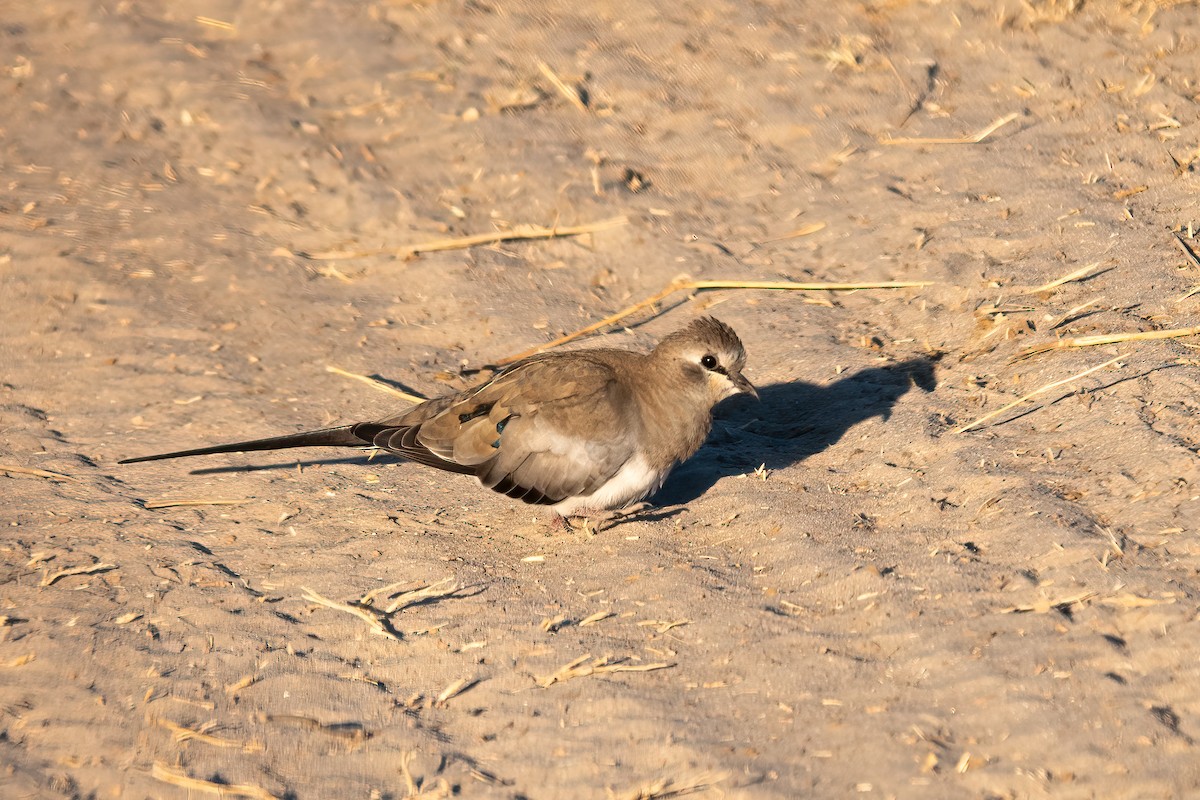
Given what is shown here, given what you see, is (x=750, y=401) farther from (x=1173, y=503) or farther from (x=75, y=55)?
(x=75, y=55)

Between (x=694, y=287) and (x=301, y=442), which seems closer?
(x=301, y=442)

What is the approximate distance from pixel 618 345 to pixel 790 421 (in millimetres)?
1136

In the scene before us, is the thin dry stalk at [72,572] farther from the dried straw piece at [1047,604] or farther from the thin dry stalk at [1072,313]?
the thin dry stalk at [1072,313]

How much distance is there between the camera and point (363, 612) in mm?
4914

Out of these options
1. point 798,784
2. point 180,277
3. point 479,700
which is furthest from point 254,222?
point 798,784

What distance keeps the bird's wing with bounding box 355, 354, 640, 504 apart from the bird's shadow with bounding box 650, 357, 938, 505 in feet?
1.89

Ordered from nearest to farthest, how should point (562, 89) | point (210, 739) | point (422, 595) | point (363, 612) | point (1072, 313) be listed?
point (210, 739), point (363, 612), point (422, 595), point (1072, 313), point (562, 89)

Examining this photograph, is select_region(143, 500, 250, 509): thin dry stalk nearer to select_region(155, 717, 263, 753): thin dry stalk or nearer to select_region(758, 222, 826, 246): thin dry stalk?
select_region(155, 717, 263, 753): thin dry stalk

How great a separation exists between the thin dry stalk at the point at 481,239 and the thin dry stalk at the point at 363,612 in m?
3.23

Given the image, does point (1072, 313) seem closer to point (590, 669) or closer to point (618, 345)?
point (618, 345)

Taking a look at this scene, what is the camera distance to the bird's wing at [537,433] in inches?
215

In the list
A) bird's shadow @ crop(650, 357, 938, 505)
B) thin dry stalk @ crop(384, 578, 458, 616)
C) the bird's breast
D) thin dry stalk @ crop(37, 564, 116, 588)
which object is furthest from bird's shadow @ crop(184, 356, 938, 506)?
thin dry stalk @ crop(384, 578, 458, 616)

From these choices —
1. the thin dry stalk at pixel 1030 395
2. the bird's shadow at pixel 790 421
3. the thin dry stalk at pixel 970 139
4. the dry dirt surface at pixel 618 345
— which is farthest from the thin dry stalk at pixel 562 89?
the thin dry stalk at pixel 1030 395

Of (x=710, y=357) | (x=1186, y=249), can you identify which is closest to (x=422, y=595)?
(x=710, y=357)
